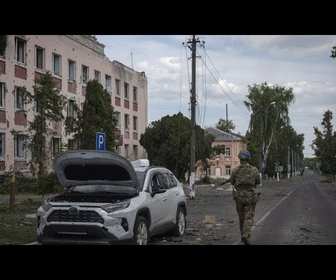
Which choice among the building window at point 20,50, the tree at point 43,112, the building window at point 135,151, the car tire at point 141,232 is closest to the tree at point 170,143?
the building window at point 135,151

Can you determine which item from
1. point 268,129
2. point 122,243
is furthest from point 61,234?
point 268,129

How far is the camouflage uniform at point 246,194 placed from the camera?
10.6 meters

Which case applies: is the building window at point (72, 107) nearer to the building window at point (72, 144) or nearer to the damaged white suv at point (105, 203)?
the building window at point (72, 144)

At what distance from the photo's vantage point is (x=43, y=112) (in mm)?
22781

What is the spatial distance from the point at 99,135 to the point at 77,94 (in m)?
23.4

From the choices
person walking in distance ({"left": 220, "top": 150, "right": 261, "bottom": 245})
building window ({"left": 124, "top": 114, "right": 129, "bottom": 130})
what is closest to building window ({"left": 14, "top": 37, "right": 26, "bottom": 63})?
building window ({"left": 124, "top": 114, "right": 129, "bottom": 130})

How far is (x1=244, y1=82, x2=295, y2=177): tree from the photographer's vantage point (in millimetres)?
76188

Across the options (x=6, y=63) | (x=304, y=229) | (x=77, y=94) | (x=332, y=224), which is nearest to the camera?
(x=304, y=229)

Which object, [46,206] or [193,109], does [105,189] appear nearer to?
[46,206]

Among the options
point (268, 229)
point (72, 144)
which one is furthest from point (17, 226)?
point (72, 144)

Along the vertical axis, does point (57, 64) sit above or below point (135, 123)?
above

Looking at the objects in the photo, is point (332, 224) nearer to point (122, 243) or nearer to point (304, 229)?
point (304, 229)

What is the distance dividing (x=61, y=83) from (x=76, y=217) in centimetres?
2785
